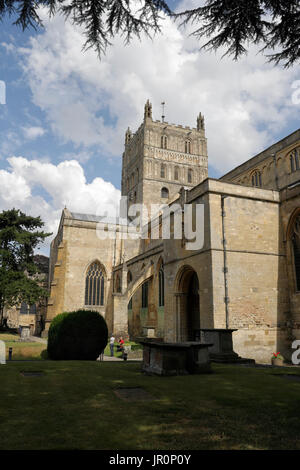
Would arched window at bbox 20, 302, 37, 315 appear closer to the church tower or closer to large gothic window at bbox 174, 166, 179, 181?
the church tower

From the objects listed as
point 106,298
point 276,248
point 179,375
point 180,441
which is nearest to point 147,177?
point 106,298

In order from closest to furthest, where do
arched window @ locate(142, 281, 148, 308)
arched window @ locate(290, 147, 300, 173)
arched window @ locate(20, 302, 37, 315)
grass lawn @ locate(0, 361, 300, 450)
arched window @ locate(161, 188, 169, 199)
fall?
grass lawn @ locate(0, 361, 300, 450), arched window @ locate(290, 147, 300, 173), arched window @ locate(142, 281, 148, 308), arched window @ locate(20, 302, 37, 315), arched window @ locate(161, 188, 169, 199)

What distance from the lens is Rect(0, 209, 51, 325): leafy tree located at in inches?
1165

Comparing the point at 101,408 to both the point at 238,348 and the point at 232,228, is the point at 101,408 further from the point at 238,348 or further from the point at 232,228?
the point at 232,228

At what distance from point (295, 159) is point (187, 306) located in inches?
472

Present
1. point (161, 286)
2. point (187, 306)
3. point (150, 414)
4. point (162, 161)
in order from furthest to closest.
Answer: point (162, 161)
point (161, 286)
point (187, 306)
point (150, 414)

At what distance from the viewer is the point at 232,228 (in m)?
16.0

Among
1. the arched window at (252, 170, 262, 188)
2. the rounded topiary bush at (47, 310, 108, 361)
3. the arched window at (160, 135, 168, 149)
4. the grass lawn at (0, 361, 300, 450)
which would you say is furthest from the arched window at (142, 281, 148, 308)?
the arched window at (160, 135, 168, 149)

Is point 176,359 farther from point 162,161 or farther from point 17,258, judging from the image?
point 162,161

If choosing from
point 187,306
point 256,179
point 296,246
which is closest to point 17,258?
point 187,306

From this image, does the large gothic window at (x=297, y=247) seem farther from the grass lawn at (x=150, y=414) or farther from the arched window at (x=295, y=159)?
the grass lawn at (x=150, y=414)

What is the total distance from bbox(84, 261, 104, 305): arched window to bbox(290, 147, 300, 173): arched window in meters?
21.0

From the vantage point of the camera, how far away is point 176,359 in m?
7.91
